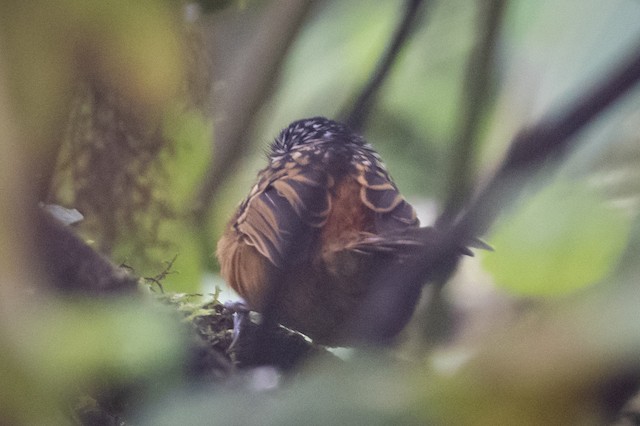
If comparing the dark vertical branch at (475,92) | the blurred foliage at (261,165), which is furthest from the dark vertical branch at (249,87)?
the dark vertical branch at (475,92)

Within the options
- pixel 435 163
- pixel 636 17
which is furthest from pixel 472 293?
pixel 636 17

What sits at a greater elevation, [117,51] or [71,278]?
[117,51]

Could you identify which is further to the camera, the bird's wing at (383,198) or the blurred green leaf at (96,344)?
the bird's wing at (383,198)

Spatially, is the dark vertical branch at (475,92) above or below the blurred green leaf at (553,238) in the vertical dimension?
above

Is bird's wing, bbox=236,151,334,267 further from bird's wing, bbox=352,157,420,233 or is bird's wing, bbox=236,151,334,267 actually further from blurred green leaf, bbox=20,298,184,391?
blurred green leaf, bbox=20,298,184,391

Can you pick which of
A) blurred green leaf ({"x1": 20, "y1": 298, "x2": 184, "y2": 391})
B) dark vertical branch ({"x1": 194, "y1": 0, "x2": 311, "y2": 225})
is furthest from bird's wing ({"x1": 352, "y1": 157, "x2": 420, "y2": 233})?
blurred green leaf ({"x1": 20, "y1": 298, "x2": 184, "y2": 391})

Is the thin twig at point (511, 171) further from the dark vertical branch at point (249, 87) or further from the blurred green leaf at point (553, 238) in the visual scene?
the dark vertical branch at point (249, 87)

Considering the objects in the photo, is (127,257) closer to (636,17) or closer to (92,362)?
(92,362)
